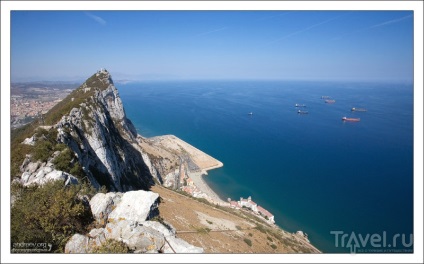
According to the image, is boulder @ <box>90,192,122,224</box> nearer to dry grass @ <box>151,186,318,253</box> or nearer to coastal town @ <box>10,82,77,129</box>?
dry grass @ <box>151,186,318,253</box>

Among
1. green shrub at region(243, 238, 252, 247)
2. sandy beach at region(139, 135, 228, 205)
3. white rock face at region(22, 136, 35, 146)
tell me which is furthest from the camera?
sandy beach at region(139, 135, 228, 205)

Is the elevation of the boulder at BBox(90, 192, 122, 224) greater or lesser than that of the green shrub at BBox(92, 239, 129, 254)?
greater

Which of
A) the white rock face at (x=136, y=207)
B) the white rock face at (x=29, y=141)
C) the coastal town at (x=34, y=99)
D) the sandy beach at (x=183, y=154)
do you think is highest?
the coastal town at (x=34, y=99)

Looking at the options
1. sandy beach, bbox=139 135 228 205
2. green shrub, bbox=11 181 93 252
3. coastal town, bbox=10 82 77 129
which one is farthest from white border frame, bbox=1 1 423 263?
sandy beach, bbox=139 135 228 205

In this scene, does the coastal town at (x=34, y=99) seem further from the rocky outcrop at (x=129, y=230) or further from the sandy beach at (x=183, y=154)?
the rocky outcrop at (x=129, y=230)

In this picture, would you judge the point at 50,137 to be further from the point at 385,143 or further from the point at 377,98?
the point at 377,98

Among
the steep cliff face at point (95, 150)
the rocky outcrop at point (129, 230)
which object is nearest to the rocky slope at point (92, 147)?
the steep cliff face at point (95, 150)

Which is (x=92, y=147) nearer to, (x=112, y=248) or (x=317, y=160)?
(x=112, y=248)
